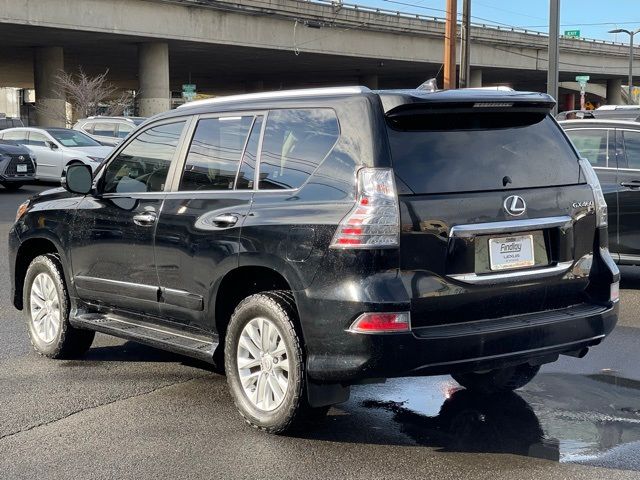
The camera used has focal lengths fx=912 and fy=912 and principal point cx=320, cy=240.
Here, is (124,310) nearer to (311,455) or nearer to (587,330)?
(311,455)

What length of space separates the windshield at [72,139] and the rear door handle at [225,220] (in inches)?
822

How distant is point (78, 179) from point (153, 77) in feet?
135

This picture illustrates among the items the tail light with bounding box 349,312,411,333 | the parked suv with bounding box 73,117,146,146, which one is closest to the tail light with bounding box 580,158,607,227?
the tail light with bounding box 349,312,411,333

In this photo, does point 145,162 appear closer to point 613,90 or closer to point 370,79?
point 370,79

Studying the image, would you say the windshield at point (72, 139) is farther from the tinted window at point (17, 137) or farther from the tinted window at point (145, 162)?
the tinted window at point (145, 162)

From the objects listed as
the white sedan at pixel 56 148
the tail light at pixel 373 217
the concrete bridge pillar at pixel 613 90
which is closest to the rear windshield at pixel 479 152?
the tail light at pixel 373 217

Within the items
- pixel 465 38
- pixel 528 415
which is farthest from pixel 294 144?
pixel 465 38

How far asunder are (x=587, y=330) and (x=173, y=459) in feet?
7.76

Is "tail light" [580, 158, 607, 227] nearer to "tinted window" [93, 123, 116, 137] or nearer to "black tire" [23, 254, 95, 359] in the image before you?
"black tire" [23, 254, 95, 359]

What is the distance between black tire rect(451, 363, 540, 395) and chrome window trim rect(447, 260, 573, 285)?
1.00 metres

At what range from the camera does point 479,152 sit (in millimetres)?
4945

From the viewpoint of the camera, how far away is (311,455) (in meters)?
4.79

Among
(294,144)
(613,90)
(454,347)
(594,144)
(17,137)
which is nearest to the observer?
(454,347)

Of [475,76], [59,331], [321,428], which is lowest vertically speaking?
[321,428]
